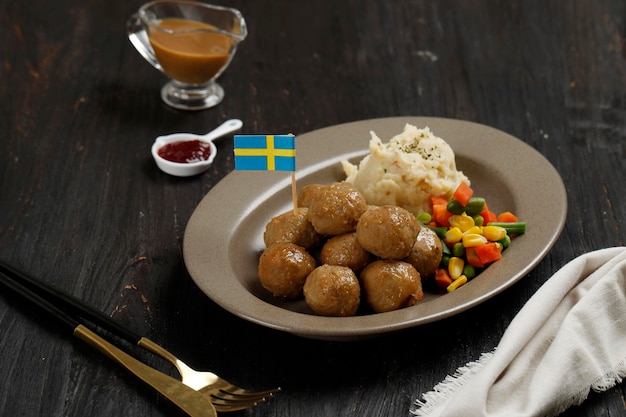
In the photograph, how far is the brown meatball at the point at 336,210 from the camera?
12.8ft

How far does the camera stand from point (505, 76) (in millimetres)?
A: 6133

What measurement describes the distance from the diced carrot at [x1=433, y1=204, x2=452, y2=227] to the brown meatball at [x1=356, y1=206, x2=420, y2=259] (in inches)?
21.0

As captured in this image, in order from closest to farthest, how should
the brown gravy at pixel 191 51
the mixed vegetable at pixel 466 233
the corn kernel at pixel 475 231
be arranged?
1. the mixed vegetable at pixel 466 233
2. the corn kernel at pixel 475 231
3. the brown gravy at pixel 191 51

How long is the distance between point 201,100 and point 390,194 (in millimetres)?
1873

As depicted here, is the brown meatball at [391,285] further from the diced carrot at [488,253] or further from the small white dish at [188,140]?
the small white dish at [188,140]

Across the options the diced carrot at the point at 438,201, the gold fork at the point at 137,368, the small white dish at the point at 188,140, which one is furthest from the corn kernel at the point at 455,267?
the small white dish at the point at 188,140

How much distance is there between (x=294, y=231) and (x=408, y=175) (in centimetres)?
76

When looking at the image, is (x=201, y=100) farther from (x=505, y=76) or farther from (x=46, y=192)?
(x=505, y=76)

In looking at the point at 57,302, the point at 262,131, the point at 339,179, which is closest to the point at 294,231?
the point at 339,179

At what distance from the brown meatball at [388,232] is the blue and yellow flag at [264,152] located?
1.76 ft

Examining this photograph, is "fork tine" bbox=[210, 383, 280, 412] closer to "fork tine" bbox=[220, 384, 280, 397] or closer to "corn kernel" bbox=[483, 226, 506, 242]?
"fork tine" bbox=[220, 384, 280, 397]

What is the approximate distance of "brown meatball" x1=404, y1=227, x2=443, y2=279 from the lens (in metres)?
3.88

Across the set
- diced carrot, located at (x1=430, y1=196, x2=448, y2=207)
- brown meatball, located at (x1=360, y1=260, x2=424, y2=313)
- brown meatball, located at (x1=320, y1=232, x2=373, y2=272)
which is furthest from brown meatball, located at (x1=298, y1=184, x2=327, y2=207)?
diced carrot, located at (x1=430, y1=196, x2=448, y2=207)

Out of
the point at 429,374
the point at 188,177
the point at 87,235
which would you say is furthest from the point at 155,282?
the point at 429,374
